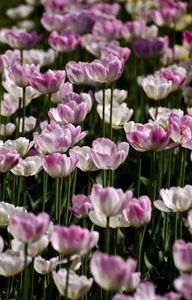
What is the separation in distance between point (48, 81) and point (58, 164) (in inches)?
26.3

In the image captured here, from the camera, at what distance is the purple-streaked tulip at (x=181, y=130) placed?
80.0 inches

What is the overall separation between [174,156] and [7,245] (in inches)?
49.5

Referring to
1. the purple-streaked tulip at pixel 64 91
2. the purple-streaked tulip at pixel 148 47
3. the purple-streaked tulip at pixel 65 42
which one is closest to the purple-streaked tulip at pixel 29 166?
the purple-streaked tulip at pixel 64 91

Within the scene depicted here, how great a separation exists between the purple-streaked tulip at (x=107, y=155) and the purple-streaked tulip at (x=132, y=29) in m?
2.33

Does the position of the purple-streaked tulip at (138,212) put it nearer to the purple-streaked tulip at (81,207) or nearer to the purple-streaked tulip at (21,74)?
the purple-streaked tulip at (81,207)

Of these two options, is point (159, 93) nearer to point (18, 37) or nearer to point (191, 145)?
point (191, 145)

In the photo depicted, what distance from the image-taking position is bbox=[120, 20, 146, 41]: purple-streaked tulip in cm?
411

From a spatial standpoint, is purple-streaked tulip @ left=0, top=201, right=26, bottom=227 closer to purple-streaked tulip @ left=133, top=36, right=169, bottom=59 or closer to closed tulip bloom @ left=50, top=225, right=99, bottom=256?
closed tulip bloom @ left=50, top=225, right=99, bottom=256

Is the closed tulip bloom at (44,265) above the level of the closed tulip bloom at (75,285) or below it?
below

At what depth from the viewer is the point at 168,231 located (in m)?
2.52

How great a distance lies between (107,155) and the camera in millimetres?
1832

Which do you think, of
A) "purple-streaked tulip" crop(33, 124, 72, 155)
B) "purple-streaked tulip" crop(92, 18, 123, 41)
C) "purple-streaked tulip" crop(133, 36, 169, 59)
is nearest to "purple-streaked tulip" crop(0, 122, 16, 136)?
"purple-streaked tulip" crop(33, 124, 72, 155)

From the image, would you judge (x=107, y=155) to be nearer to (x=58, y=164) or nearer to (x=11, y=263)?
(x=58, y=164)

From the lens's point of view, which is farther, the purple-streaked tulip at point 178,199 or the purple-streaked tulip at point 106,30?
the purple-streaked tulip at point 106,30
